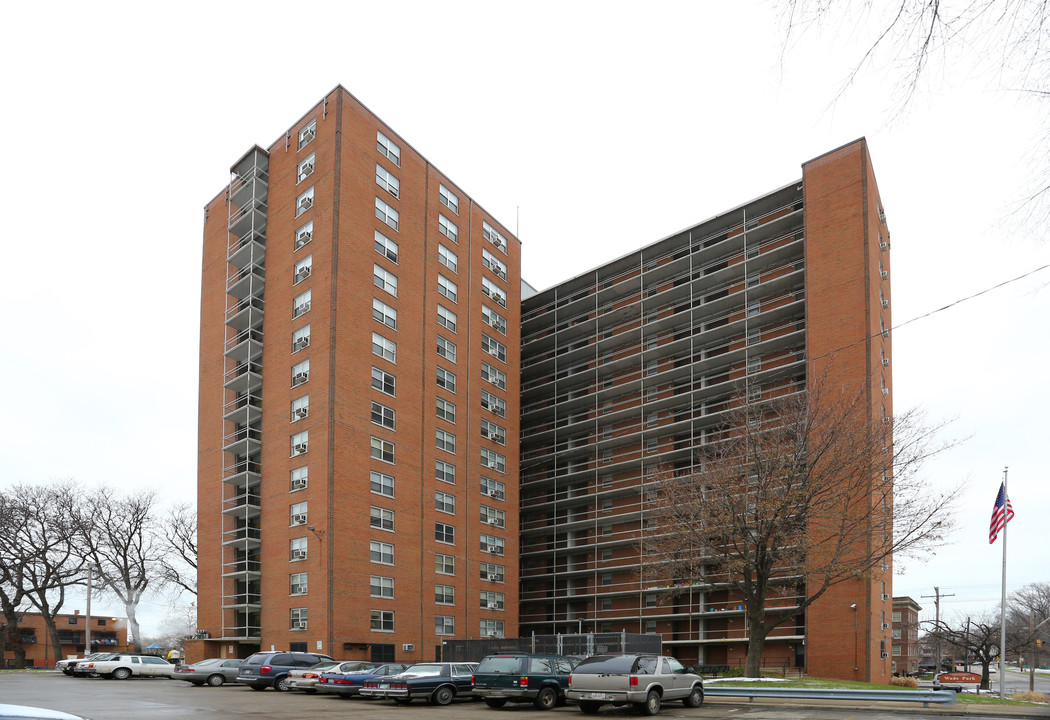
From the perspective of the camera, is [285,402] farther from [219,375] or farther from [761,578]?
[761,578]

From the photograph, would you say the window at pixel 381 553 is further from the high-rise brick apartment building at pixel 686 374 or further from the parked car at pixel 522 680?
the parked car at pixel 522 680

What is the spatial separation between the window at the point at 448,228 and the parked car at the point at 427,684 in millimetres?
37875

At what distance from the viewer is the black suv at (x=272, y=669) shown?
34500mm

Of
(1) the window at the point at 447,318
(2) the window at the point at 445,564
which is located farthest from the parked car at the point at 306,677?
(1) the window at the point at 447,318

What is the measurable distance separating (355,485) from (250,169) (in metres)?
24.8

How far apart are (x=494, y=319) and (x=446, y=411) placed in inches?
404

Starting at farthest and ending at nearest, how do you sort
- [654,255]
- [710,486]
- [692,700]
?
[654,255] < [710,486] < [692,700]

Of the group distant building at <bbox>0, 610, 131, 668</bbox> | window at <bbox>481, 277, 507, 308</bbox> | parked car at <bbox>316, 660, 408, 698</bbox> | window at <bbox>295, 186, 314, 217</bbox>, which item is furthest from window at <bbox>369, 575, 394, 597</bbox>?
distant building at <bbox>0, 610, 131, 668</bbox>

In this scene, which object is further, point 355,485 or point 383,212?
point 383,212

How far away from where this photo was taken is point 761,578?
3397 cm

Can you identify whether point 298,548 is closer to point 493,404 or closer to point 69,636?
point 493,404

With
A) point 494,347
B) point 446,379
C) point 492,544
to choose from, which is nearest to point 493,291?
point 494,347

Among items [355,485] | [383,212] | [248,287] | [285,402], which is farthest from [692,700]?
[248,287]

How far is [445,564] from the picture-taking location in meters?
53.9
